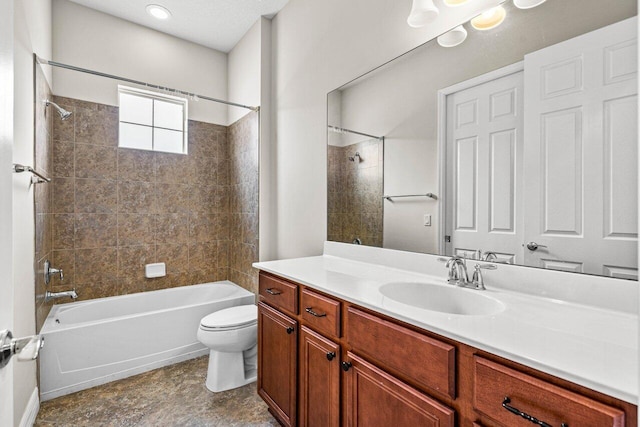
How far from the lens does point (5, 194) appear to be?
610mm

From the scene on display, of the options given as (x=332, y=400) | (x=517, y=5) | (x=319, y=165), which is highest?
(x=517, y=5)

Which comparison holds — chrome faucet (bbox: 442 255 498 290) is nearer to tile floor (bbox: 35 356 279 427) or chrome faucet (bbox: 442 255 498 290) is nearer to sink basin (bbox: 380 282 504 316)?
sink basin (bbox: 380 282 504 316)

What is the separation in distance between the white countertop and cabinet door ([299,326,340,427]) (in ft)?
0.80

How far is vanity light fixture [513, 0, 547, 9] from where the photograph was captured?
113 cm

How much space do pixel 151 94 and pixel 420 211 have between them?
286 cm

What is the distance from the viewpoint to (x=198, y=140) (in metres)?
3.20

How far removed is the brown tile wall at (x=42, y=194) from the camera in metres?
1.92

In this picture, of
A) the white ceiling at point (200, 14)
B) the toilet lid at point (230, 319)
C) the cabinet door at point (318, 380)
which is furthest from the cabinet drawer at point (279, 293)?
the white ceiling at point (200, 14)

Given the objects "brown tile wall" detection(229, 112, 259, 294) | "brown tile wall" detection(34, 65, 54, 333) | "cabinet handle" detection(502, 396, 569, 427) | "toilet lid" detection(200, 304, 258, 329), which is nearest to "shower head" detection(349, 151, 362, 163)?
"brown tile wall" detection(229, 112, 259, 294)

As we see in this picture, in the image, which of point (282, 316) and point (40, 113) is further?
point (40, 113)

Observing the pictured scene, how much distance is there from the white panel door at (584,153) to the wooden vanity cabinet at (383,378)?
57 cm

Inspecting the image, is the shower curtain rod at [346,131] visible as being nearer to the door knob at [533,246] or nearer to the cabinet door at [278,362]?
the door knob at [533,246]

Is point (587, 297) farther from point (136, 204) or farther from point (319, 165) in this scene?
point (136, 204)

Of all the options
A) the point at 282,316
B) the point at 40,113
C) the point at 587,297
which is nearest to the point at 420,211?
the point at 587,297
